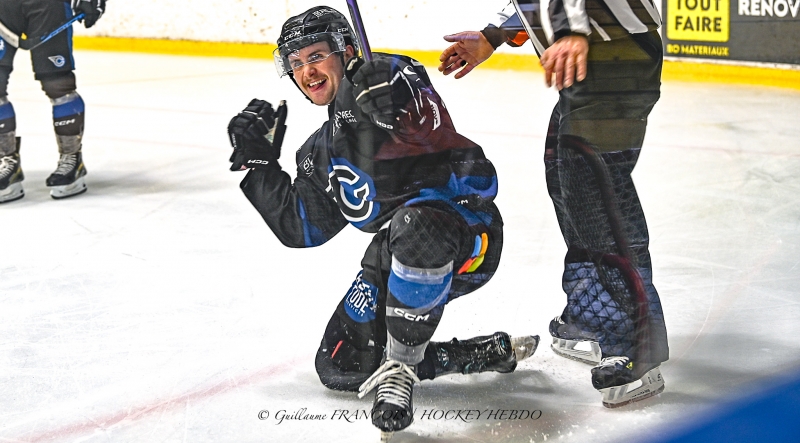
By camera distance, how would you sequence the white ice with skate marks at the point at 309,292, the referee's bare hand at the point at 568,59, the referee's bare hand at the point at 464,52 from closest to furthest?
the referee's bare hand at the point at 568,59, the white ice with skate marks at the point at 309,292, the referee's bare hand at the point at 464,52

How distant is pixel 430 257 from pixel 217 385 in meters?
0.47

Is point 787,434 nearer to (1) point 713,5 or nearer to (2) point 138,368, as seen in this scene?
(2) point 138,368

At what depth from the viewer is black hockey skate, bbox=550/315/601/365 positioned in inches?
64.3

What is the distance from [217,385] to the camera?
5.27 ft

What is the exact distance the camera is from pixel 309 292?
2031 mm

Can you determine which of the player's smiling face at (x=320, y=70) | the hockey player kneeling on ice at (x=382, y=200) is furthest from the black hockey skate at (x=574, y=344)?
the player's smiling face at (x=320, y=70)

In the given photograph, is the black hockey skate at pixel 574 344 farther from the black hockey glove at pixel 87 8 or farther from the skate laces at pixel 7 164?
the skate laces at pixel 7 164

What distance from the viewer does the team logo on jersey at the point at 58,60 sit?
9.73 feet

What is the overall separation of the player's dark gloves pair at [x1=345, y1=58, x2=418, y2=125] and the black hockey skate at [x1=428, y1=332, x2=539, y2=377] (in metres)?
0.45

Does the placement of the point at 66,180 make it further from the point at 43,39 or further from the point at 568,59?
the point at 568,59

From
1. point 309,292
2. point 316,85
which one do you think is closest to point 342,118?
point 316,85

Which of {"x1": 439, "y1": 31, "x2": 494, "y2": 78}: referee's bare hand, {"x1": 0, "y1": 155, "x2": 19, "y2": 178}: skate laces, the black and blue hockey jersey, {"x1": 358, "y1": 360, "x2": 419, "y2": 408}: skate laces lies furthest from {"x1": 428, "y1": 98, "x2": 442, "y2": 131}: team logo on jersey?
{"x1": 0, "y1": 155, "x2": 19, "y2": 178}: skate laces

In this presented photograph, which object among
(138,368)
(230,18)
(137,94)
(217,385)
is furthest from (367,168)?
(137,94)

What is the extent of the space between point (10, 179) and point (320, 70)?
6.19 ft
